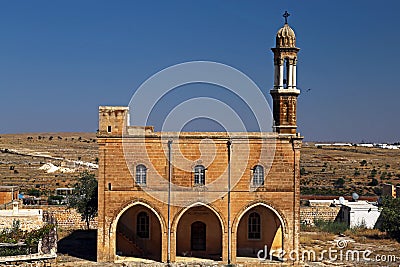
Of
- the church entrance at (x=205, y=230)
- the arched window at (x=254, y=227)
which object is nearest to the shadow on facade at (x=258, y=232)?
the arched window at (x=254, y=227)

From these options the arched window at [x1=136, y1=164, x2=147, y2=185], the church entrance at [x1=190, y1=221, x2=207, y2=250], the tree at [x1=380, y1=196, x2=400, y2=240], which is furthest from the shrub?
the arched window at [x1=136, y1=164, x2=147, y2=185]

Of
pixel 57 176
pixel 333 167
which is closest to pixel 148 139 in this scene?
pixel 57 176

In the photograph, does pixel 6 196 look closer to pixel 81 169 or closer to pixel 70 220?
pixel 70 220

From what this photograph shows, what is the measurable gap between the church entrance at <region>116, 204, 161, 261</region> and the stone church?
0.06m

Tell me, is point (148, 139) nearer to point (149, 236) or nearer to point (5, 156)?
point (149, 236)

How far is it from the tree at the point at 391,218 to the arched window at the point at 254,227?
8868 millimetres

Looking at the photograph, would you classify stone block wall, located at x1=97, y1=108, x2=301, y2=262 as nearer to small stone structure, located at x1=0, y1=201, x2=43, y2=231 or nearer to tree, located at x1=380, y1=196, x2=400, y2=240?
small stone structure, located at x1=0, y1=201, x2=43, y2=231

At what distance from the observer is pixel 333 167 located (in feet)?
293

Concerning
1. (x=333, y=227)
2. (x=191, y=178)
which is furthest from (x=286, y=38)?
(x=333, y=227)

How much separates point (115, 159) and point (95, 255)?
4362 millimetres

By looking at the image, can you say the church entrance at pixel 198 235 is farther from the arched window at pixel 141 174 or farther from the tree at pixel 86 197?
the tree at pixel 86 197

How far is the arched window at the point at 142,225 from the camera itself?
2747 cm

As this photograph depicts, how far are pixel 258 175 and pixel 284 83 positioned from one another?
434 centimetres

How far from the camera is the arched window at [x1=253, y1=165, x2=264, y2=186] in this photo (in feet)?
86.5
